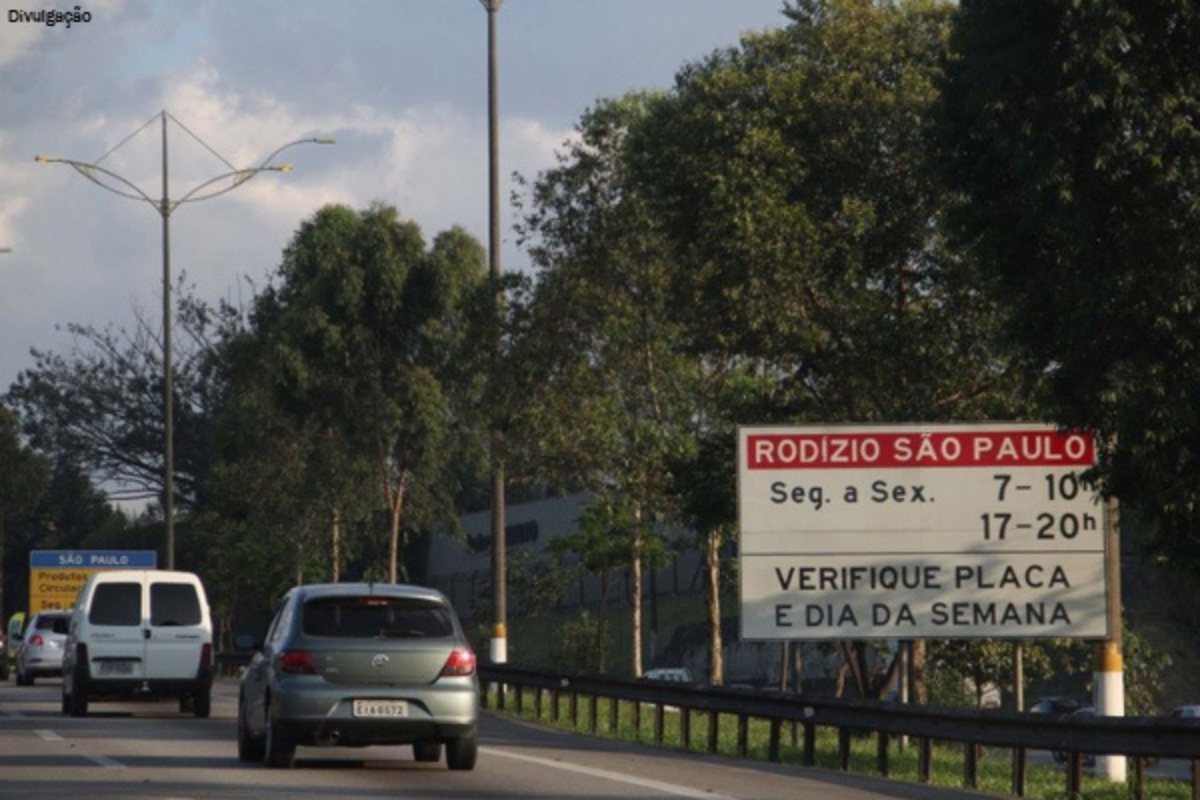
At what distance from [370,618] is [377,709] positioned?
0.77 metres

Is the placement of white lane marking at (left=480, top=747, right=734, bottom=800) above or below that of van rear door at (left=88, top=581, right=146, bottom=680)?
below

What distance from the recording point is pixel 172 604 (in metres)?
33.0

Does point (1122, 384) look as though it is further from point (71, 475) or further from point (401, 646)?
point (71, 475)

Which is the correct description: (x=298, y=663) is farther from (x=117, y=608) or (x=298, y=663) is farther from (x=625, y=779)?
(x=117, y=608)

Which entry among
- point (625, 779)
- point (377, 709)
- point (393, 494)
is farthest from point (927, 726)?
point (393, 494)

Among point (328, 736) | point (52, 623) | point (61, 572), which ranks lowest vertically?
point (328, 736)

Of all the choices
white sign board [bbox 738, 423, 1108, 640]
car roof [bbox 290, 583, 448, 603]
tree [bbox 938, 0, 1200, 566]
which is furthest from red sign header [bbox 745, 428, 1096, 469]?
car roof [bbox 290, 583, 448, 603]

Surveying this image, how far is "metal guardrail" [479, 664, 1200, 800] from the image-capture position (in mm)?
18062

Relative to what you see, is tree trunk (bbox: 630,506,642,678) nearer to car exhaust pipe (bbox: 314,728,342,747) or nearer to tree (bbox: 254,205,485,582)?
tree (bbox: 254,205,485,582)

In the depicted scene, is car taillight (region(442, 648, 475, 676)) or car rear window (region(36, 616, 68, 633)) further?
car rear window (region(36, 616, 68, 633))

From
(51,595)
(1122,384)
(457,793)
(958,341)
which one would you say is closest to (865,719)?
(1122,384)

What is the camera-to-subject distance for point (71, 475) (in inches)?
4409

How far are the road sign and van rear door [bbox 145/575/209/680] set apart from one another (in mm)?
33613

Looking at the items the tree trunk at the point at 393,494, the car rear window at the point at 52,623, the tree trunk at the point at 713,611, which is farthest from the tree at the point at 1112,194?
the tree trunk at the point at 393,494
